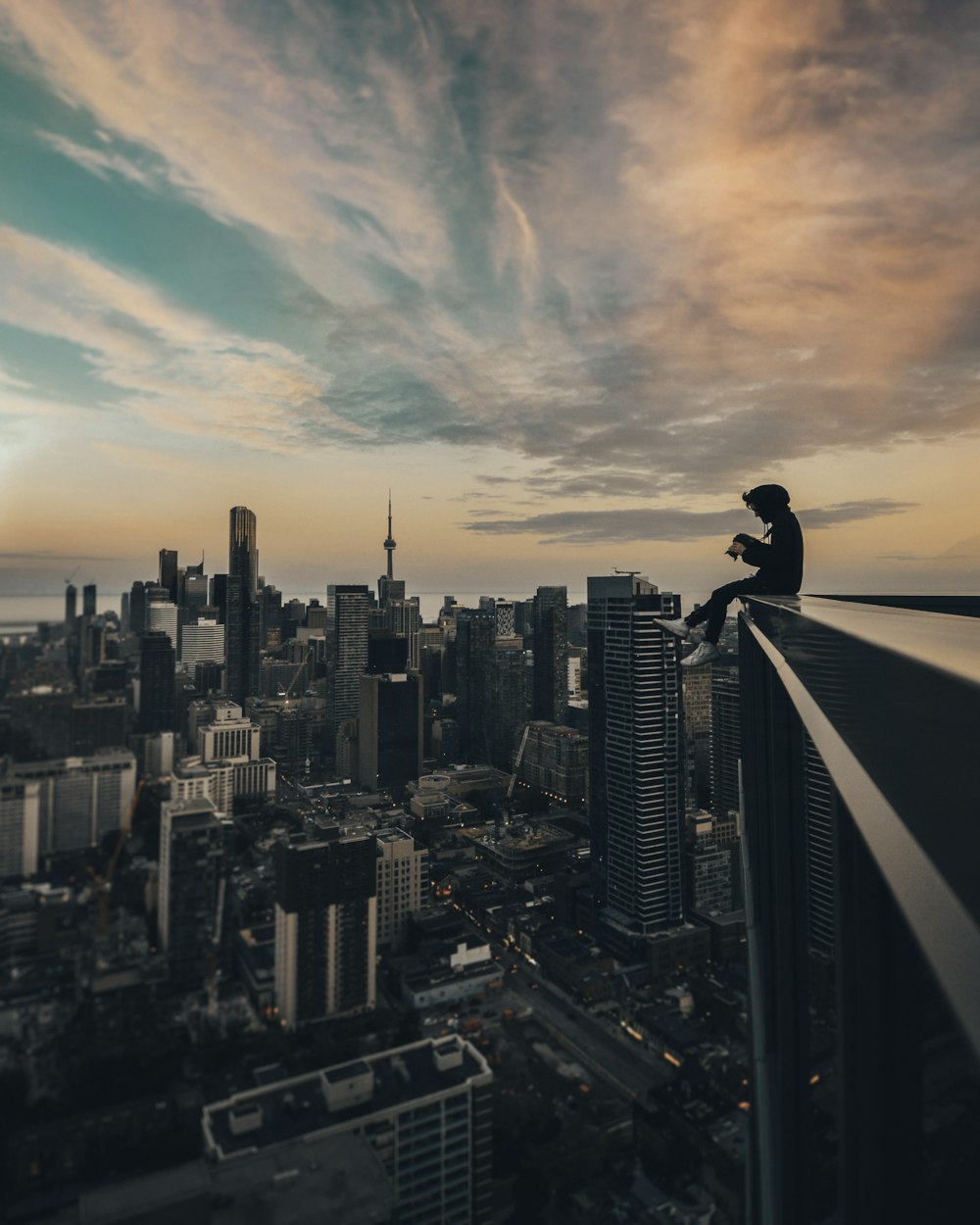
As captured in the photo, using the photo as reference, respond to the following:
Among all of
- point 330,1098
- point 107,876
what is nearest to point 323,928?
point 330,1098

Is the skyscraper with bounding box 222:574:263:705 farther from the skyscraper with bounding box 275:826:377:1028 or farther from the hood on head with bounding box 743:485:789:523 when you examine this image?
the hood on head with bounding box 743:485:789:523

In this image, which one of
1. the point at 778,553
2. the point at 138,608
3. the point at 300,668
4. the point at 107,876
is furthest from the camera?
the point at 300,668

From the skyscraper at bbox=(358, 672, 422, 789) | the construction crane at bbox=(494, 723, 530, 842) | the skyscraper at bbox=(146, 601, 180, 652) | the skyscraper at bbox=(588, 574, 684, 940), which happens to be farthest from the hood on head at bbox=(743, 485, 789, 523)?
the skyscraper at bbox=(358, 672, 422, 789)

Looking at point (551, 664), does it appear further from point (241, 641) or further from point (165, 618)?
point (165, 618)

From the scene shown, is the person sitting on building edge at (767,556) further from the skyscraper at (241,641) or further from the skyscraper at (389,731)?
the skyscraper at (389,731)

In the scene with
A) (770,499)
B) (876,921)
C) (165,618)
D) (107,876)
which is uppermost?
(770,499)

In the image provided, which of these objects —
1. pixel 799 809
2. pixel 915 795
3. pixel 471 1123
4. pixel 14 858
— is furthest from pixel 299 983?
pixel 915 795
